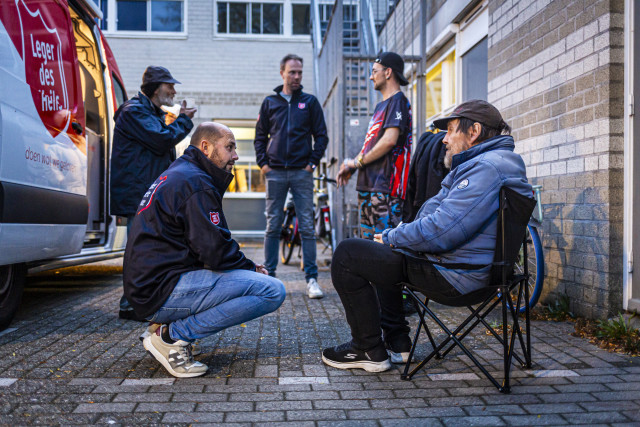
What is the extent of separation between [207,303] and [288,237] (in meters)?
5.51

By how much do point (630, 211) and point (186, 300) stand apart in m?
3.05

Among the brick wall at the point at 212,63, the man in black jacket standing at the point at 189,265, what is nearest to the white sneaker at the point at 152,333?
the man in black jacket standing at the point at 189,265

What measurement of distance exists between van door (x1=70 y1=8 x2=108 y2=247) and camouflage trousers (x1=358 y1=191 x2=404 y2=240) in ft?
9.17

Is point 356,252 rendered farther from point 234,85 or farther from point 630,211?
point 234,85

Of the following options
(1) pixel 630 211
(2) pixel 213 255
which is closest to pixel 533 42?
(1) pixel 630 211

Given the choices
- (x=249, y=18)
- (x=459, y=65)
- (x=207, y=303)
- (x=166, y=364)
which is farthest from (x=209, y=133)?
(x=249, y=18)

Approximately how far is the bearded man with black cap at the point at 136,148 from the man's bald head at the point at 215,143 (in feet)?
4.82

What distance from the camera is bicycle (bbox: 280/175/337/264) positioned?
8.48m

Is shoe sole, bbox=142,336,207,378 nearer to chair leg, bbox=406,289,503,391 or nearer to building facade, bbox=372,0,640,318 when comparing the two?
chair leg, bbox=406,289,503,391

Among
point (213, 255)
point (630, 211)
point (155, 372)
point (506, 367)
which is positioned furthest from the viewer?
point (630, 211)

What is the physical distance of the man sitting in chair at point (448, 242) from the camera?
110 inches

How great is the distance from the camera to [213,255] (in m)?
3.06

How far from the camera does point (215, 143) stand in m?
3.32

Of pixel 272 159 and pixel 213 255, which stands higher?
pixel 272 159
